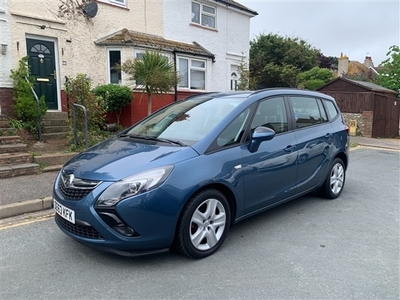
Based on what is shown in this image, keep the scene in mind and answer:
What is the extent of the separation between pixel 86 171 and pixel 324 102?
155 inches

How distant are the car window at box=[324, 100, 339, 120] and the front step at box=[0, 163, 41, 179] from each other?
17.6ft

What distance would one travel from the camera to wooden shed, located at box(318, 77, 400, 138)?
630 inches

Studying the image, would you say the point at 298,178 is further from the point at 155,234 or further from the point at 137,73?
the point at 137,73

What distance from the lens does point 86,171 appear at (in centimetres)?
320

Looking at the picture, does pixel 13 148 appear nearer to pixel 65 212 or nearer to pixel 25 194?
pixel 25 194

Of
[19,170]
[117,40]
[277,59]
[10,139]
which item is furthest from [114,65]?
[277,59]

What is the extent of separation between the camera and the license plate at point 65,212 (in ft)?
10.2

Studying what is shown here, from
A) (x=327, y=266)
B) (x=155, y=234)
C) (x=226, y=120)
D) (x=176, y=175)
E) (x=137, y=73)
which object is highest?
(x=137, y=73)

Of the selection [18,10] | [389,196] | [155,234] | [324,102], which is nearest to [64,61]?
[18,10]

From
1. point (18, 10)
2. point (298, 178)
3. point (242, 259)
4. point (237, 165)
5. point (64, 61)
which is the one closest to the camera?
point (242, 259)

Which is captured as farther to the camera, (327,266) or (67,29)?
(67,29)

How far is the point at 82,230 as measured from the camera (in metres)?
3.12

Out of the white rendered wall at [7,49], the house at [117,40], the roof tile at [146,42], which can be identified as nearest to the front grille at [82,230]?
the house at [117,40]

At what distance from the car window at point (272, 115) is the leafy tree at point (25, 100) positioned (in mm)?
6162
